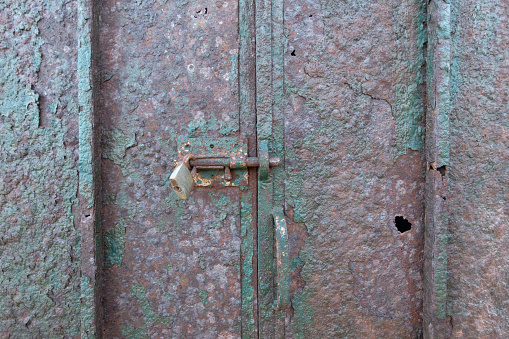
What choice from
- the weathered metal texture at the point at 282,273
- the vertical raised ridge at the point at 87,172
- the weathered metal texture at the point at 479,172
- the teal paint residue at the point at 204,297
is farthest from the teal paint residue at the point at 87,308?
the weathered metal texture at the point at 479,172

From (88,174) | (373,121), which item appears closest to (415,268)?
(373,121)

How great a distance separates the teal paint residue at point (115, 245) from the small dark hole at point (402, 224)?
1.08 m

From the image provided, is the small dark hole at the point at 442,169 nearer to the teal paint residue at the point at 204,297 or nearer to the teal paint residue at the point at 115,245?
the teal paint residue at the point at 204,297

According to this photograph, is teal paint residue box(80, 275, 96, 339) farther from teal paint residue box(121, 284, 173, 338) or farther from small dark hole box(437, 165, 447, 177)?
small dark hole box(437, 165, 447, 177)

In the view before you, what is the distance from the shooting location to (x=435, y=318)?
3.41 ft

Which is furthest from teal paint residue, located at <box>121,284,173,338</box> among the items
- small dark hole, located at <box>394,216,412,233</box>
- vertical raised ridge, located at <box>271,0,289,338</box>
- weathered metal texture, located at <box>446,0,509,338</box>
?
weathered metal texture, located at <box>446,0,509,338</box>

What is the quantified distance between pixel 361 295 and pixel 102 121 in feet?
4.00

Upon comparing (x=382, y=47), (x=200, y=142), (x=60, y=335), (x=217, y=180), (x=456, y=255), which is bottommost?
(x=60, y=335)

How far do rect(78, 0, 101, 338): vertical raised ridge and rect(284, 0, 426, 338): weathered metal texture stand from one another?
28.5 inches

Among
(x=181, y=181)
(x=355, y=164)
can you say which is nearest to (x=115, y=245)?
(x=181, y=181)

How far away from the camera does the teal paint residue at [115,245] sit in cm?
110

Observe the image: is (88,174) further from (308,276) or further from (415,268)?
Result: (415,268)

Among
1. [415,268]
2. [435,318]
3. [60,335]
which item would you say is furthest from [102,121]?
[435,318]

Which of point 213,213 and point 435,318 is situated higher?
point 213,213
